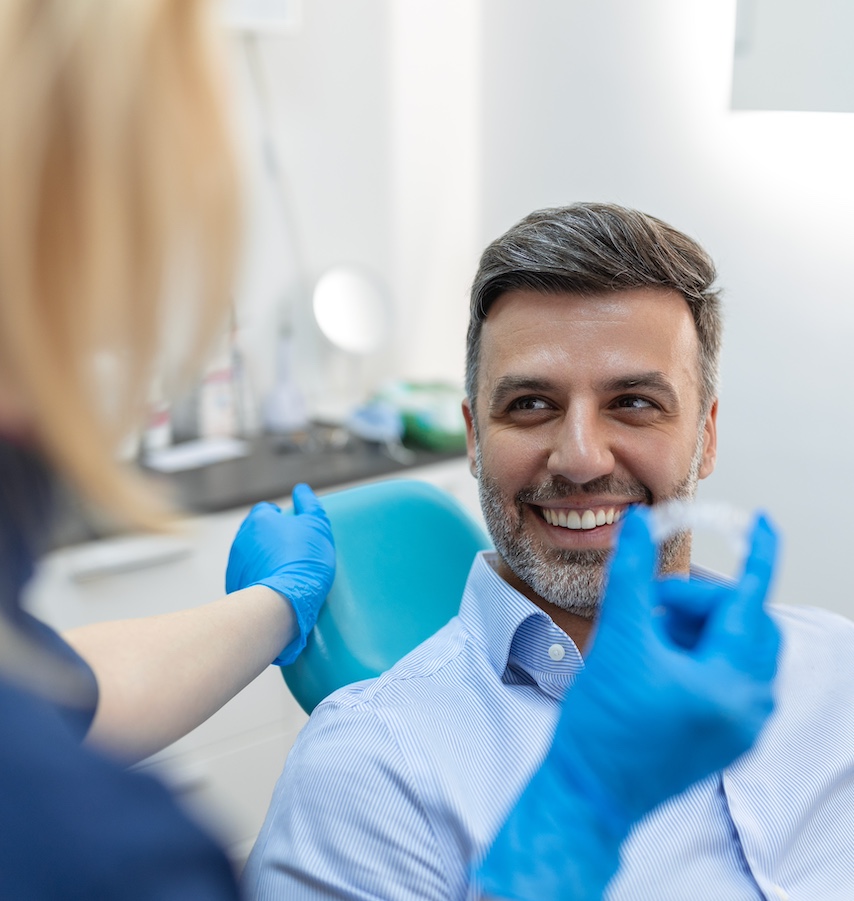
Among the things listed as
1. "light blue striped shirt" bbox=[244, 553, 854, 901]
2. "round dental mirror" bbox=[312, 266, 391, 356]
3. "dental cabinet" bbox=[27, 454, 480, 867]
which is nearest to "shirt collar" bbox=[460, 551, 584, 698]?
"light blue striped shirt" bbox=[244, 553, 854, 901]

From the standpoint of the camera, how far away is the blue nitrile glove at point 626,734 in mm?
792

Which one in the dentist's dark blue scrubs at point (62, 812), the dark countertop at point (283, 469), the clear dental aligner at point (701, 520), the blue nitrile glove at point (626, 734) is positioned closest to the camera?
the dentist's dark blue scrubs at point (62, 812)

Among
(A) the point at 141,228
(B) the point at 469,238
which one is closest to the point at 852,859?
(A) the point at 141,228

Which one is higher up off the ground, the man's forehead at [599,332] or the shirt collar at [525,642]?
the man's forehead at [599,332]

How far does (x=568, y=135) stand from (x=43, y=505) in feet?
7.45

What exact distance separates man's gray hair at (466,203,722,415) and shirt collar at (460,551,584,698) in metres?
0.38

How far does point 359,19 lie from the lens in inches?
111

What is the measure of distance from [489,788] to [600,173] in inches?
69.8

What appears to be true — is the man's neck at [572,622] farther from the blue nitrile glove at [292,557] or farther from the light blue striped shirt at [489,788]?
the blue nitrile glove at [292,557]

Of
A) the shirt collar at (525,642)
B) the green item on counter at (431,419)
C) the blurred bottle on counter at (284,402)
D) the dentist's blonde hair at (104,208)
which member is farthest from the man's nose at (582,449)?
the blurred bottle on counter at (284,402)

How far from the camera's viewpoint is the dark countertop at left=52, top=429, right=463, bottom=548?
88.6 inches

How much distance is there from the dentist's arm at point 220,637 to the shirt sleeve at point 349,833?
0.50 ft

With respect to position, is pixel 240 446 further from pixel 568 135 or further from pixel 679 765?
pixel 679 765

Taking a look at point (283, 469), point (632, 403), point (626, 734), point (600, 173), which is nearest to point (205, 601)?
point (283, 469)
